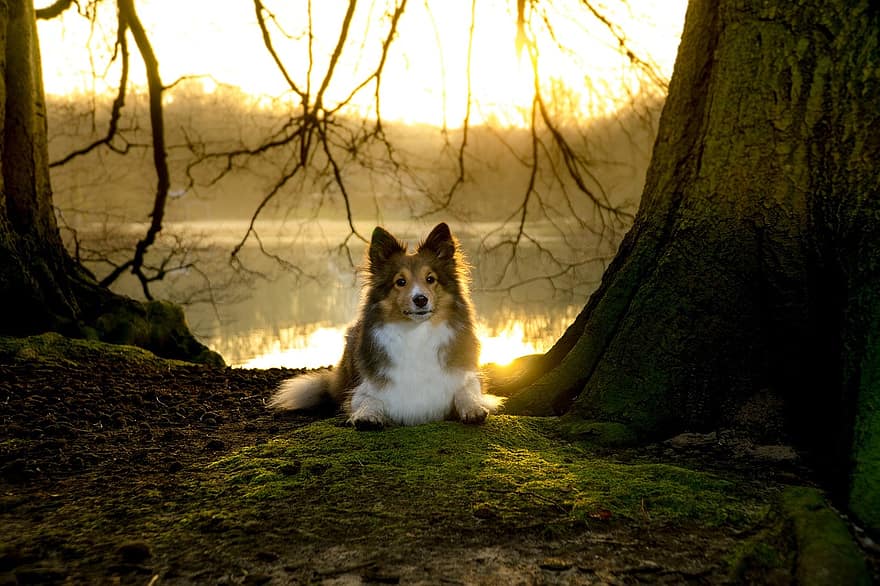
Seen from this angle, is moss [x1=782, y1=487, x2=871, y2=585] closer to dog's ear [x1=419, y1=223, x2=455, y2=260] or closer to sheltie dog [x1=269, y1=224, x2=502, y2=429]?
sheltie dog [x1=269, y1=224, x2=502, y2=429]

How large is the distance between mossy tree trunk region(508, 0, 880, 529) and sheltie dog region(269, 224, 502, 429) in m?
0.85

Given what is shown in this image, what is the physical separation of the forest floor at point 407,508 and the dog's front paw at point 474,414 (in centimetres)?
7

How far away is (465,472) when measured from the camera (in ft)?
13.3

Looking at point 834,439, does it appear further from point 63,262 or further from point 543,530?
point 63,262

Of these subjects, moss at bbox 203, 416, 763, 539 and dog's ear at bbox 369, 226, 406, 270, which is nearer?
moss at bbox 203, 416, 763, 539

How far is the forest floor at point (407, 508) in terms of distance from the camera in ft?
10.1

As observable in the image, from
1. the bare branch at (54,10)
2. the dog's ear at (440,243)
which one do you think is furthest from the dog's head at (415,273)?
the bare branch at (54,10)

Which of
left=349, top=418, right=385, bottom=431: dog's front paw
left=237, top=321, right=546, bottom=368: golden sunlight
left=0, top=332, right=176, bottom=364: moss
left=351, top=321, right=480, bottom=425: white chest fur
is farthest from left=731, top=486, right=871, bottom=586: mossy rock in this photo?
left=237, top=321, right=546, bottom=368: golden sunlight

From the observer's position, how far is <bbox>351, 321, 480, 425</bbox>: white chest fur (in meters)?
5.19

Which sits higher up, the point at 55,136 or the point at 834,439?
the point at 55,136

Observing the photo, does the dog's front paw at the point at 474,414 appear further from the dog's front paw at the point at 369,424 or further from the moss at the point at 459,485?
the dog's front paw at the point at 369,424

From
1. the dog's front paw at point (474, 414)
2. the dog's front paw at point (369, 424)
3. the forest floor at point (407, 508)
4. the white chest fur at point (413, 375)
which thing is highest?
the white chest fur at point (413, 375)

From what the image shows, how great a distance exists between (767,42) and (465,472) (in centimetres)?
325

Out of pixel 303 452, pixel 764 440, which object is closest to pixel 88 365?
pixel 303 452
